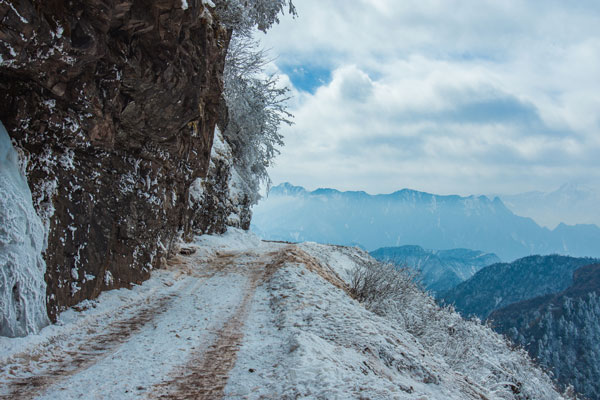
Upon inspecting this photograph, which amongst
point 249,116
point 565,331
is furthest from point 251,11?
point 565,331

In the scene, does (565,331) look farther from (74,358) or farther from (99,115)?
(99,115)

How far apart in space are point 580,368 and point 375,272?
15346cm

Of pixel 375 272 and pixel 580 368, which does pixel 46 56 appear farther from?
pixel 580 368

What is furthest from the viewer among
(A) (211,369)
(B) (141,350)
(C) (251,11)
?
(C) (251,11)

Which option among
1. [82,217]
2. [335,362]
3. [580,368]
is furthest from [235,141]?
[580,368]

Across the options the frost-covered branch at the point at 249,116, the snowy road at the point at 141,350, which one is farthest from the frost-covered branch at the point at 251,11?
the snowy road at the point at 141,350

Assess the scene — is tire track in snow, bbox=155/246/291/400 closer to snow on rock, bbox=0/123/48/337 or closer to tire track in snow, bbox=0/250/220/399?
tire track in snow, bbox=0/250/220/399

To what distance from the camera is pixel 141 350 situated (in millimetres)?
6074

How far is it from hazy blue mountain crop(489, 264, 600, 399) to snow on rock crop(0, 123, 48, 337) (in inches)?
5318

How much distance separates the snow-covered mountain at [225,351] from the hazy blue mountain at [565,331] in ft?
426

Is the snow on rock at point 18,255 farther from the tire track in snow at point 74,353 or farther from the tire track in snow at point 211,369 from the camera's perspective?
the tire track in snow at point 211,369

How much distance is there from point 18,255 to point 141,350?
8.73 ft

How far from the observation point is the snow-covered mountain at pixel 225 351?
15.6 feet

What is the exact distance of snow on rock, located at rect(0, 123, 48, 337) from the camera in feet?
18.5
